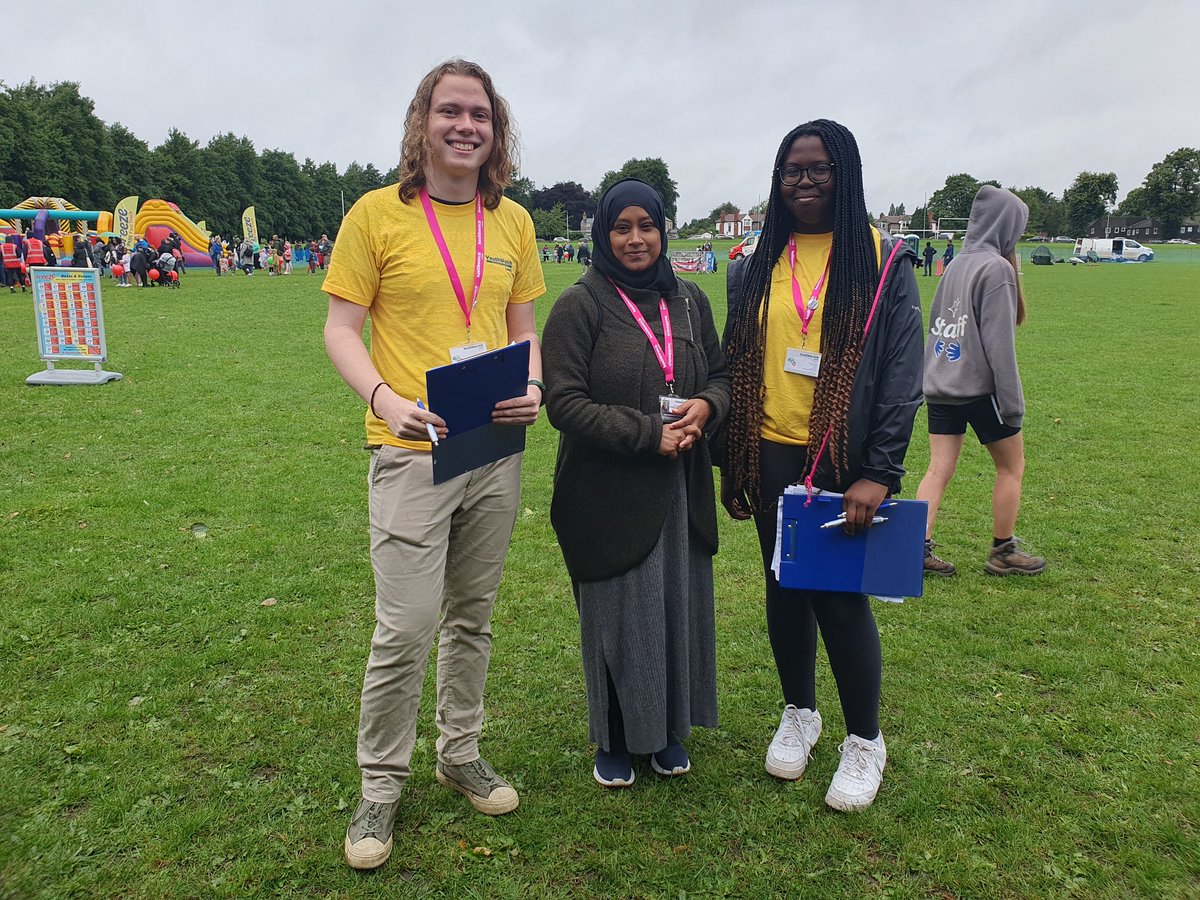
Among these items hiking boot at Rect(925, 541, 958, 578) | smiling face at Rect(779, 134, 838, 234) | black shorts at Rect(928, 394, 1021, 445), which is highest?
smiling face at Rect(779, 134, 838, 234)

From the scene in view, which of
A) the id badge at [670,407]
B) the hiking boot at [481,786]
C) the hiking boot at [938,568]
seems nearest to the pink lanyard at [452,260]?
the id badge at [670,407]

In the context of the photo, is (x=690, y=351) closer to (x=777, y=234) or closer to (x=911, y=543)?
(x=777, y=234)

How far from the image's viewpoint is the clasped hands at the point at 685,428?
2.59m

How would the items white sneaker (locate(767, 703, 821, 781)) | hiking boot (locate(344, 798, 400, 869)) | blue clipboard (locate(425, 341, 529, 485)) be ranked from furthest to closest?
white sneaker (locate(767, 703, 821, 781)) → hiking boot (locate(344, 798, 400, 869)) → blue clipboard (locate(425, 341, 529, 485))

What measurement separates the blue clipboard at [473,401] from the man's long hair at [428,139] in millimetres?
595

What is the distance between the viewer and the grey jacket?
8.53 feet

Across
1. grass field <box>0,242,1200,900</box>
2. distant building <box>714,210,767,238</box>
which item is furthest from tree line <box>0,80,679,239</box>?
grass field <box>0,242,1200,900</box>

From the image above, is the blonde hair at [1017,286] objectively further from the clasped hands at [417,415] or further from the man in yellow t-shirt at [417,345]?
the clasped hands at [417,415]

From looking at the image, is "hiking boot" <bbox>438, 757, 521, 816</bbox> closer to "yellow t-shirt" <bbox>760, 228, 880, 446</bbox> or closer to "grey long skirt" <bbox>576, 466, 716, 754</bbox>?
"grey long skirt" <bbox>576, 466, 716, 754</bbox>

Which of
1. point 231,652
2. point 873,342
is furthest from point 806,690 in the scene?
point 231,652

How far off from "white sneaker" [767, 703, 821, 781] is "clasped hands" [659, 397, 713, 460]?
1.17 metres

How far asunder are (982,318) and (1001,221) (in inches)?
22.6

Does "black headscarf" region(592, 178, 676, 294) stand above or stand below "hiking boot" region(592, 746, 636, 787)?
above

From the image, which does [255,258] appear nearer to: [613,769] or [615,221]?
[615,221]
